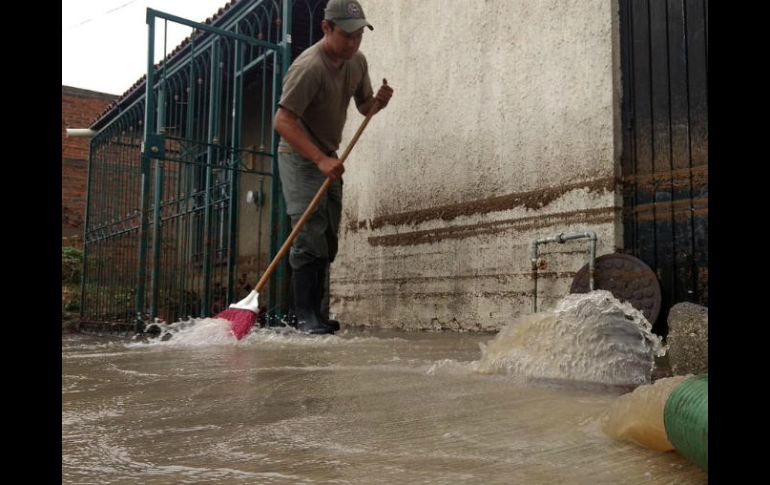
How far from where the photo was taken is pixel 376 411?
4.10ft

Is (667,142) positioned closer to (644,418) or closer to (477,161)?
(477,161)

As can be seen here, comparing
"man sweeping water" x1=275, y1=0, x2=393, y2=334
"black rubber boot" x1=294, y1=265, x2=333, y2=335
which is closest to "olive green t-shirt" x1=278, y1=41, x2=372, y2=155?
"man sweeping water" x1=275, y1=0, x2=393, y2=334

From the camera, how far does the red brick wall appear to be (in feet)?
42.0

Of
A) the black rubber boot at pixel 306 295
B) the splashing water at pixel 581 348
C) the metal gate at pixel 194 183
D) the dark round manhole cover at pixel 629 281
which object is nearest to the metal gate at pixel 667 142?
the dark round manhole cover at pixel 629 281

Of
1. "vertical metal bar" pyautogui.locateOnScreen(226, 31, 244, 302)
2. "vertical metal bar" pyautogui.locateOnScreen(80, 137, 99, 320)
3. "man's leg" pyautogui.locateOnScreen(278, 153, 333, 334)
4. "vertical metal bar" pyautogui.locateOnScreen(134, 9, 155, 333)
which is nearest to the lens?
"man's leg" pyautogui.locateOnScreen(278, 153, 333, 334)

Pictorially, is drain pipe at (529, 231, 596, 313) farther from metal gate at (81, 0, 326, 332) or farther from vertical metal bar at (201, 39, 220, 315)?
vertical metal bar at (201, 39, 220, 315)

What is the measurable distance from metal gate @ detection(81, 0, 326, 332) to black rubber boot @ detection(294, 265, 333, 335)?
1.30 meters

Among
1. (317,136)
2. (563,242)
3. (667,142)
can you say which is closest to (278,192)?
(317,136)

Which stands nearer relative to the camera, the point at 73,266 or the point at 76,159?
the point at 73,266

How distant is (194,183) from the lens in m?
7.59

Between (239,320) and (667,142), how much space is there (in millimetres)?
2371
